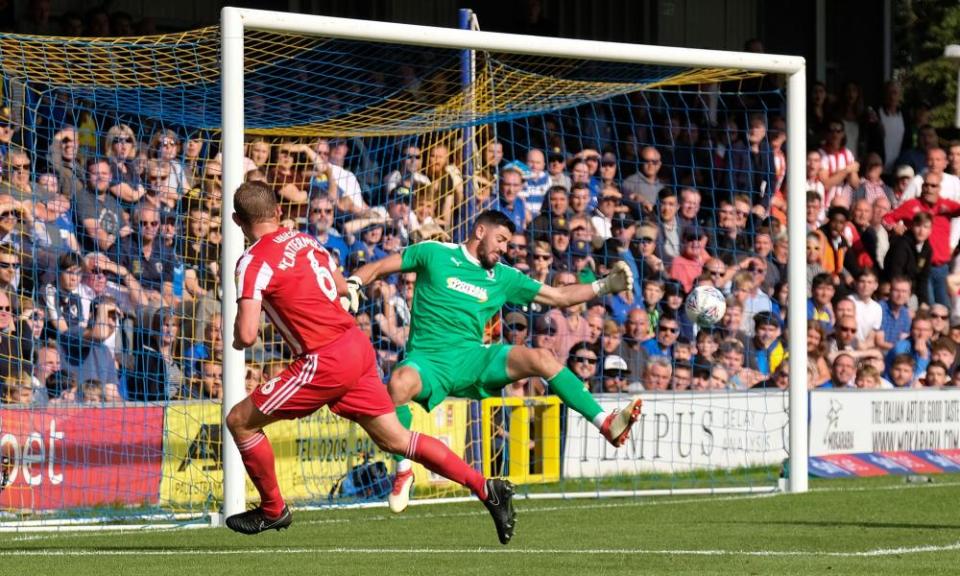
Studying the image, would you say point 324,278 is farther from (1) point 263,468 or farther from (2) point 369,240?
(2) point 369,240

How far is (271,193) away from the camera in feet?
27.5

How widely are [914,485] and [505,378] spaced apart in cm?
426

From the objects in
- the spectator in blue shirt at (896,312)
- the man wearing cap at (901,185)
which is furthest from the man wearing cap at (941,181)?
the spectator in blue shirt at (896,312)

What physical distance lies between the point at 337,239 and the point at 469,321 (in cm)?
328

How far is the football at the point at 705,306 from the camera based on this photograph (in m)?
14.6

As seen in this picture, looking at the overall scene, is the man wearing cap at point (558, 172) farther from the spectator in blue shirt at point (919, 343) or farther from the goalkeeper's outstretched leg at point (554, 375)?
the goalkeeper's outstretched leg at point (554, 375)

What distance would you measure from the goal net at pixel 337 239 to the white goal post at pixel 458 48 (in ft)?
0.07

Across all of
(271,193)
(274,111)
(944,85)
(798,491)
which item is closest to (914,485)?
(798,491)

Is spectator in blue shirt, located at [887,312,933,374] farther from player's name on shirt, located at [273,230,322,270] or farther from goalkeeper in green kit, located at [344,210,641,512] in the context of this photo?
player's name on shirt, located at [273,230,322,270]

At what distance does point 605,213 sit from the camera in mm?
15664

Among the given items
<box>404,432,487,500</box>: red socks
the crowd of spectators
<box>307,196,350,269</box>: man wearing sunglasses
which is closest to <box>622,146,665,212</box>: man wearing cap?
the crowd of spectators

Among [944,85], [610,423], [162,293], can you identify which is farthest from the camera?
[944,85]

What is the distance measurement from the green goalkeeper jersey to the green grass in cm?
119

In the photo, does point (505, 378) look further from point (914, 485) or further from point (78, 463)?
point (914, 485)
